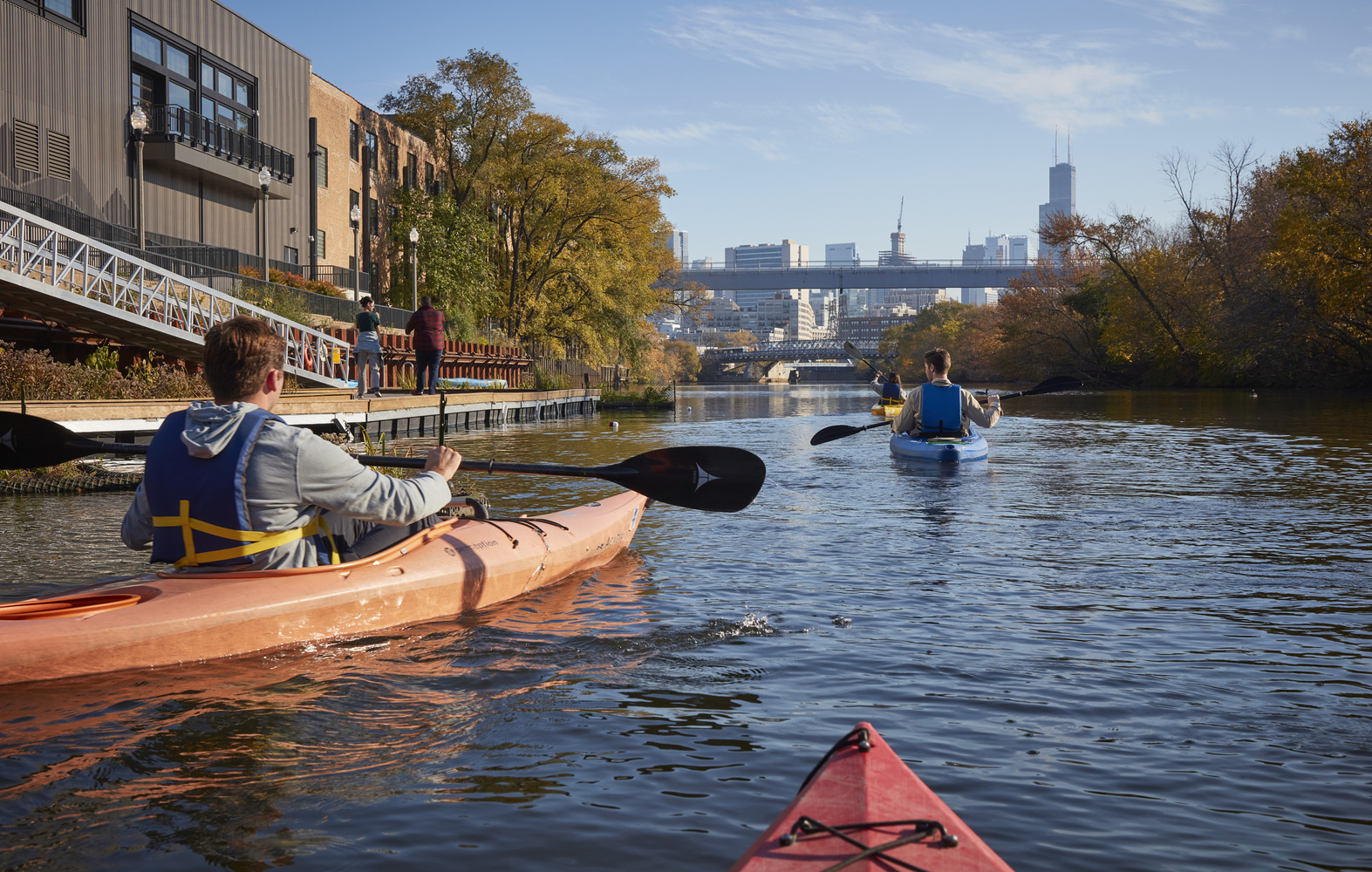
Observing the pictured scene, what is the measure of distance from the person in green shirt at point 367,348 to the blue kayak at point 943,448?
8471 millimetres

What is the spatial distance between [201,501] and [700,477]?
3177mm

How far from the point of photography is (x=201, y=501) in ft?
15.2

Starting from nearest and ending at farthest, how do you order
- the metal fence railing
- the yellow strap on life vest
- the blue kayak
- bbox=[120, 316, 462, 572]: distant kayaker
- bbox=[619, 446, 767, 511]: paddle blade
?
bbox=[120, 316, 462, 572]: distant kayaker, the yellow strap on life vest, bbox=[619, 446, 767, 511]: paddle blade, the blue kayak, the metal fence railing

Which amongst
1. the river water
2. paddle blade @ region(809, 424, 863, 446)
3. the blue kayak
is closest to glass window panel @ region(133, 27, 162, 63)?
paddle blade @ region(809, 424, 863, 446)

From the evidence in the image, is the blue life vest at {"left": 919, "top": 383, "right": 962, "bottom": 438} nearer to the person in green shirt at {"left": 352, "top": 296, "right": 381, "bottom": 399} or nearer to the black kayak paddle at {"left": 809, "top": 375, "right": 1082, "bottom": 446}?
the black kayak paddle at {"left": 809, "top": 375, "right": 1082, "bottom": 446}

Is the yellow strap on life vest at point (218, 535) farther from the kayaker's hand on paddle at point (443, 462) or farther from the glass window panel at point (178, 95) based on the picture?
the glass window panel at point (178, 95)

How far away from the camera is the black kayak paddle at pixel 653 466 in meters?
6.49

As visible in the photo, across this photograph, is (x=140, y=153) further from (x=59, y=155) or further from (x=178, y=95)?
(x=178, y=95)

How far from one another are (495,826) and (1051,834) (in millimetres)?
1782

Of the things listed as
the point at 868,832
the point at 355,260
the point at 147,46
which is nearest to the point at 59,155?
the point at 147,46

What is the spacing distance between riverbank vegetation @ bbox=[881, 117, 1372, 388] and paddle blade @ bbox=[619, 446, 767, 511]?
33.9 metres

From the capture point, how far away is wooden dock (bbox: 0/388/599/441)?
36.1ft

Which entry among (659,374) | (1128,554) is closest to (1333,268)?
(659,374)

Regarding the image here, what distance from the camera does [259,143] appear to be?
30094 mm
